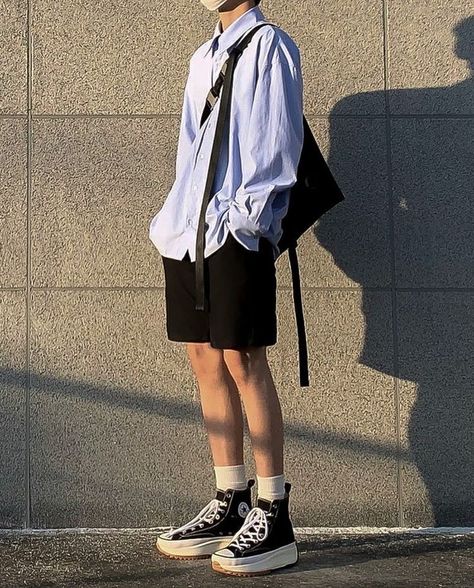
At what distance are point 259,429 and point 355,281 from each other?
2.79ft

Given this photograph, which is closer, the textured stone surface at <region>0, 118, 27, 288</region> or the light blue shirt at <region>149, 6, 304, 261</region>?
the light blue shirt at <region>149, 6, 304, 261</region>

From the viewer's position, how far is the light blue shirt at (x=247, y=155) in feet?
10.6

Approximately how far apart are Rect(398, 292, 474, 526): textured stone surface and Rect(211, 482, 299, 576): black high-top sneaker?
727 mm

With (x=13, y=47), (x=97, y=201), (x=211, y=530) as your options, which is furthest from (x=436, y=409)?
(x=13, y=47)

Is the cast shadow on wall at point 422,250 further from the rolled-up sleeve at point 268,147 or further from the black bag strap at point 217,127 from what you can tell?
the rolled-up sleeve at point 268,147

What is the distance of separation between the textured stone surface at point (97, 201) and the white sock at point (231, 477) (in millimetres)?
831

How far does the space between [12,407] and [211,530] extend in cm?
97

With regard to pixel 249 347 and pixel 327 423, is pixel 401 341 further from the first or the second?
pixel 249 347

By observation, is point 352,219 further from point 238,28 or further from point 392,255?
point 238,28

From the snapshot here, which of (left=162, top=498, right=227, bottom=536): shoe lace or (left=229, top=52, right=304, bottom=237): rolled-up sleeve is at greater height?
(left=229, top=52, right=304, bottom=237): rolled-up sleeve

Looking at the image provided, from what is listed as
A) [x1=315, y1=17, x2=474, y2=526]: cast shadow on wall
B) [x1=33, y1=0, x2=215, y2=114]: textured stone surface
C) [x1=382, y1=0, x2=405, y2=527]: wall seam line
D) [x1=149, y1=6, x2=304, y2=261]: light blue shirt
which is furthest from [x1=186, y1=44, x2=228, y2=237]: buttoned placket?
[x1=382, y1=0, x2=405, y2=527]: wall seam line

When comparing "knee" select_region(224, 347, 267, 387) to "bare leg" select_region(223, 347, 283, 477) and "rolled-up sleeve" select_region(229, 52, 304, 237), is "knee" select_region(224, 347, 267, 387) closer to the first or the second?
"bare leg" select_region(223, 347, 283, 477)

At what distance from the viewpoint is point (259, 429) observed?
3.36m

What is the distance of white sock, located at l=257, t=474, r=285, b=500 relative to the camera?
132 inches
